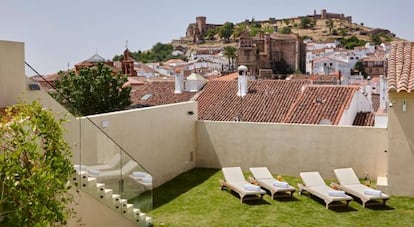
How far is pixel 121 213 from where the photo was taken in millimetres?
8781

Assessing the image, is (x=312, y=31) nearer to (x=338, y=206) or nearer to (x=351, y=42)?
(x=351, y=42)

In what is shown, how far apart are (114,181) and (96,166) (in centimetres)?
45

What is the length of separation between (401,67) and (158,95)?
1543cm

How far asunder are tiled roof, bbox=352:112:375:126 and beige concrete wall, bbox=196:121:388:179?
5.34 metres

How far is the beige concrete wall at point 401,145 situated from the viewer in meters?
11.8

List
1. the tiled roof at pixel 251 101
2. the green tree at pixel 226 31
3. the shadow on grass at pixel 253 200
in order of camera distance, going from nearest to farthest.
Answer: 1. the shadow on grass at pixel 253 200
2. the tiled roof at pixel 251 101
3. the green tree at pixel 226 31

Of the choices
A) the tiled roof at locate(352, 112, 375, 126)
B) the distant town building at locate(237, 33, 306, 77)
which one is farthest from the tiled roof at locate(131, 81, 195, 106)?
the distant town building at locate(237, 33, 306, 77)

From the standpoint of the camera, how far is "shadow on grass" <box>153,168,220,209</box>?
12.0m

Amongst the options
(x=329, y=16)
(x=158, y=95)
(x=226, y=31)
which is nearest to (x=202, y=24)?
(x=226, y=31)

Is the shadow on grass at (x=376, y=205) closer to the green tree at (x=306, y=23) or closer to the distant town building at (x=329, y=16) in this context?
the green tree at (x=306, y=23)

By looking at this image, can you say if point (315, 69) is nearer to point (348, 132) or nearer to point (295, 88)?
point (295, 88)

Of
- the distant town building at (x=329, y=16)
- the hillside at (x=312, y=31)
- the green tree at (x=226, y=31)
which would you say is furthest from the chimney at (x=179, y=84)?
the distant town building at (x=329, y=16)

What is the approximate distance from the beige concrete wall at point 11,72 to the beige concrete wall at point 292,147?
8021mm

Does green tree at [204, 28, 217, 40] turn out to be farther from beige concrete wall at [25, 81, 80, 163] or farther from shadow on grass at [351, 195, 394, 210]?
beige concrete wall at [25, 81, 80, 163]
